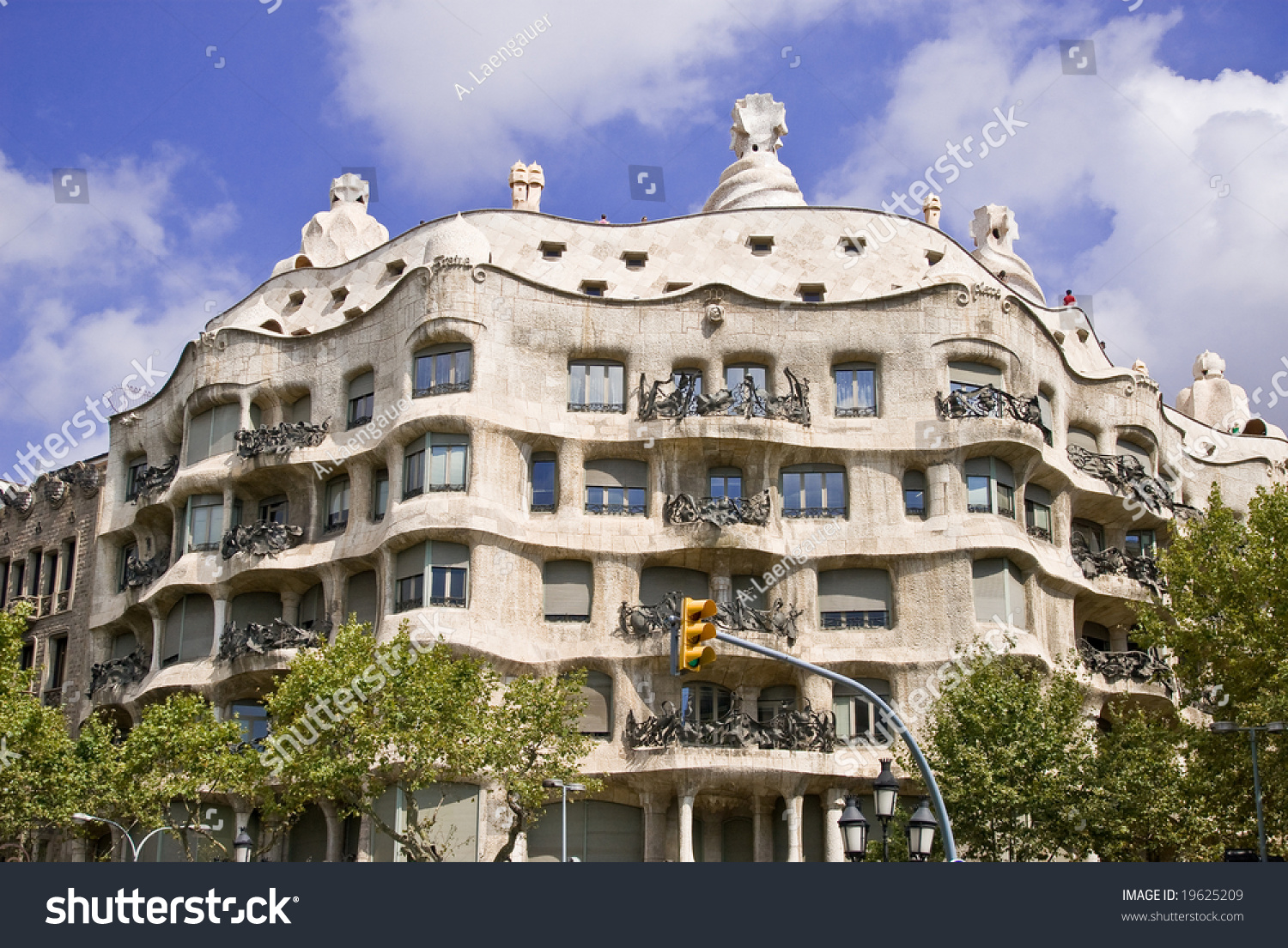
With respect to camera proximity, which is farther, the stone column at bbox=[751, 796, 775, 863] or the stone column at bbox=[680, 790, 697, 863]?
the stone column at bbox=[751, 796, 775, 863]

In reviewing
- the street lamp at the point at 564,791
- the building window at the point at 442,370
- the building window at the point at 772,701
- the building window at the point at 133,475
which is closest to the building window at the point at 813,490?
the building window at the point at 772,701

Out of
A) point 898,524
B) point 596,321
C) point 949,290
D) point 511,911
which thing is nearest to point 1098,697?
point 898,524

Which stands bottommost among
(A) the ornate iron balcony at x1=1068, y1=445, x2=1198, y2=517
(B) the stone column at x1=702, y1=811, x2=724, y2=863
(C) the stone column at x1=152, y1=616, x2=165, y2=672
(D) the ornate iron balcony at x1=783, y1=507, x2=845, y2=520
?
(B) the stone column at x1=702, y1=811, x2=724, y2=863

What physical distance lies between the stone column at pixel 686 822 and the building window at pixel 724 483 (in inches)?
333

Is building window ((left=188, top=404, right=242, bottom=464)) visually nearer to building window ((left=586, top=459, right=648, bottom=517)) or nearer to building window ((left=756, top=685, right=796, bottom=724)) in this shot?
building window ((left=586, top=459, right=648, bottom=517))

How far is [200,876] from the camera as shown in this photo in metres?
19.3

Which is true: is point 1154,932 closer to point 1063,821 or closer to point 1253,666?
point 1063,821

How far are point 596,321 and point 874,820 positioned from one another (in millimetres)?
15288

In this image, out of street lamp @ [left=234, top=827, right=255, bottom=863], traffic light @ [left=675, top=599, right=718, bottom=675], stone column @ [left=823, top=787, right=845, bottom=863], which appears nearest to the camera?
traffic light @ [left=675, top=599, right=718, bottom=675]

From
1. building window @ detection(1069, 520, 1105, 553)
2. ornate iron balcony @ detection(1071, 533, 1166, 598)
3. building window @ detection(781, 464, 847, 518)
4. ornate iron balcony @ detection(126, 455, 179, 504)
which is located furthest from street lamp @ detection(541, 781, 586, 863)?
building window @ detection(1069, 520, 1105, 553)

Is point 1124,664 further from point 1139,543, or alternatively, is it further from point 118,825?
point 118,825

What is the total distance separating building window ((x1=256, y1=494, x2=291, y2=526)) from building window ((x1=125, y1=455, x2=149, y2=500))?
5.85 metres

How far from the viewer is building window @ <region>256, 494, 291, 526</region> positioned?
4678 cm

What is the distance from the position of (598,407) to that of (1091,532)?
51.3ft
